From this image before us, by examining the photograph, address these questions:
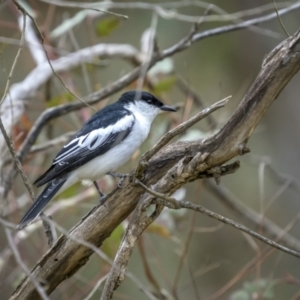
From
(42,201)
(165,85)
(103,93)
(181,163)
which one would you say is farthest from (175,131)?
(165,85)

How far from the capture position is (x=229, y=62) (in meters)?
6.07

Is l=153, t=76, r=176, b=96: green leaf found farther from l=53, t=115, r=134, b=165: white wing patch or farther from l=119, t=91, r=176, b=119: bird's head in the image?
l=53, t=115, r=134, b=165: white wing patch

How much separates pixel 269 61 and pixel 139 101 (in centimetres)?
168

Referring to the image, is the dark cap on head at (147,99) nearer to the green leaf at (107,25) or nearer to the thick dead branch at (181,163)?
the green leaf at (107,25)

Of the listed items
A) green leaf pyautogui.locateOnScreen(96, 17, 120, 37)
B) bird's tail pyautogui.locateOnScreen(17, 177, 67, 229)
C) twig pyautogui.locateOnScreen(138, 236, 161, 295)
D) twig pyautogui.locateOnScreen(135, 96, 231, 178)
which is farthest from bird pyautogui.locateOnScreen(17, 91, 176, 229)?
twig pyautogui.locateOnScreen(135, 96, 231, 178)

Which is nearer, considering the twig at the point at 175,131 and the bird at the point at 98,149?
the twig at the point at 175,131

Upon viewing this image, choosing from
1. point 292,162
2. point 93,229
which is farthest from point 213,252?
point 93,229

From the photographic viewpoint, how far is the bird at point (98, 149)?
305 cm

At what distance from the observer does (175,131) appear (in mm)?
2008

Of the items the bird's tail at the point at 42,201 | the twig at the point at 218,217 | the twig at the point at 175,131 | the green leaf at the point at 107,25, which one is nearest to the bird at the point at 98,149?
the bird's tail at the point at 42,201

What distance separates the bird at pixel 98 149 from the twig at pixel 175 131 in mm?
886

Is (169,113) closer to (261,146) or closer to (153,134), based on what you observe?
(153,134)

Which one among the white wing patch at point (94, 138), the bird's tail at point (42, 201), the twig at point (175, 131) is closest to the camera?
the twig at point (175, 131)

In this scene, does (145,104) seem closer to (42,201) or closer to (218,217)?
(42,201)
